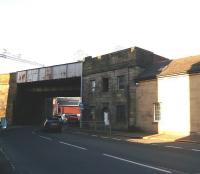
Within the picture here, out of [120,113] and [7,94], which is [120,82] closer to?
[120,113]

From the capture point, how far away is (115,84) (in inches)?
1310

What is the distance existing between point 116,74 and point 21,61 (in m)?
35.6

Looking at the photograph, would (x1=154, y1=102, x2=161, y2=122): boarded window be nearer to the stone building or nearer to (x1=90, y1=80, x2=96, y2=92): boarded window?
the stone building

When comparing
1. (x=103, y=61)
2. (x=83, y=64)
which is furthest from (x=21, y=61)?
(x=103, y=61)

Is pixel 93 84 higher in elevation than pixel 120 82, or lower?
higher

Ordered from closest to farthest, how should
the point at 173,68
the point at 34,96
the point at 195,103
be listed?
the point at 195,103
the point at 173,68
the point at 34,96

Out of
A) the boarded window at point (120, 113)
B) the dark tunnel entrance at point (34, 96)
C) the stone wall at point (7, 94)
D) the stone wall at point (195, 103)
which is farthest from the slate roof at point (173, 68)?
the stone wall at point (7, 94)

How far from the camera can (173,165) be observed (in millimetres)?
10242

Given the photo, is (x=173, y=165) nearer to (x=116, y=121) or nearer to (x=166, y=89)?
(x=166, y=89)

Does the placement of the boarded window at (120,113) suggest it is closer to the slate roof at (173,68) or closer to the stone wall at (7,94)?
the slate roof at (173,68)

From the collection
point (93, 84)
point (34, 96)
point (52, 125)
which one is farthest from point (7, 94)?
point (52, 125)

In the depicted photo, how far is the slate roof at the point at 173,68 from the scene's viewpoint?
26.4 metres

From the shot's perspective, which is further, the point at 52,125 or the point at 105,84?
the point at 105,84

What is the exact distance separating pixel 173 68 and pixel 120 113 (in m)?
7.29
